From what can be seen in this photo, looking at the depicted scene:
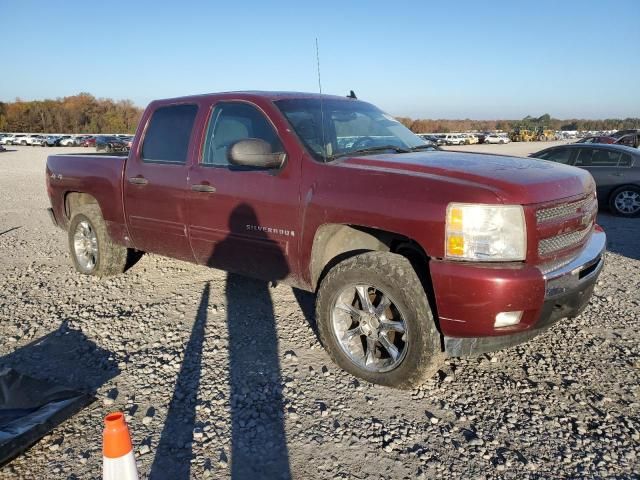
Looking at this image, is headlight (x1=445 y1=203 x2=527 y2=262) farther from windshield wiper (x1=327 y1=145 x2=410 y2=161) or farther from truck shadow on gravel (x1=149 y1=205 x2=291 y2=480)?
truck shadow on gravel (x1=149 y1=205 x2=291 y2=480)

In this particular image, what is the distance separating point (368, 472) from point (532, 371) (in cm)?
163

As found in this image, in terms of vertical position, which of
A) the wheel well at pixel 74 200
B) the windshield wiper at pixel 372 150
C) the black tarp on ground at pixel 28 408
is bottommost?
the black tarp on ground at pixel 28 408

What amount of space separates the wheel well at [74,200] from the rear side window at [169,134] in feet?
4.04

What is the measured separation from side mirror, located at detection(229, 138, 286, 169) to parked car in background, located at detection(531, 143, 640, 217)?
8.00 m

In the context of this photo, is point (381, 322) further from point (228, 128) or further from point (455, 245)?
point (228, 128)

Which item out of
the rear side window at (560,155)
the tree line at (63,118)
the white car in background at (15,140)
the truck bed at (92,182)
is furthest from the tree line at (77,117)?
the truck bed at (92,182)

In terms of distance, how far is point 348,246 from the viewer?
11.7 feet

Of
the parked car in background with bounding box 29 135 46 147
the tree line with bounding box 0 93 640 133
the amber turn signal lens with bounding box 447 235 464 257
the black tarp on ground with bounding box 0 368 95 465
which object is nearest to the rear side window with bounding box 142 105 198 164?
the black tarp on ground with bounding box 0 368 95 465

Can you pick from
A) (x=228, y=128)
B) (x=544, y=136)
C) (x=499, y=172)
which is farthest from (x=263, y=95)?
(x=544, y=136)

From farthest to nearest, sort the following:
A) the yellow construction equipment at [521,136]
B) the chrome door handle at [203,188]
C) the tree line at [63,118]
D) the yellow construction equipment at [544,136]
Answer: the tree line at [63,118] → the yellow construction equipment at [544,136] → the yellow construction equipment at [521,136] → the chrome door handle at [203,188]

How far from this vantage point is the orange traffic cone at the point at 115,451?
1810 mm

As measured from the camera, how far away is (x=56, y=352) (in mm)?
3826

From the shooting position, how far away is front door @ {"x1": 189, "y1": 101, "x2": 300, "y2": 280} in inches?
142

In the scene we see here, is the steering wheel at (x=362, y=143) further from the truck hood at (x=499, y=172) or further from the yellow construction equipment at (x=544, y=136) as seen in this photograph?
the yellow construction equipment at (x=544, y=136)
